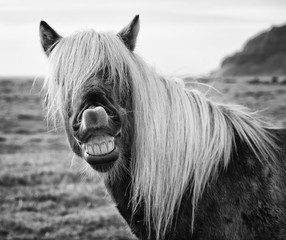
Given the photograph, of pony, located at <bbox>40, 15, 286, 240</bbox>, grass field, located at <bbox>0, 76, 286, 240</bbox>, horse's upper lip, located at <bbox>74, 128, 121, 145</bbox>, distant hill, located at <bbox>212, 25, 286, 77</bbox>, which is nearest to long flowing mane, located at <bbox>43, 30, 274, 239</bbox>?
pony, located at <bbox>40, 15, 286, 240</bbox>

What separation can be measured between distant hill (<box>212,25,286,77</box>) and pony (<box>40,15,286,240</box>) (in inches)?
5619

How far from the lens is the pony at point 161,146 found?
2.83 meters

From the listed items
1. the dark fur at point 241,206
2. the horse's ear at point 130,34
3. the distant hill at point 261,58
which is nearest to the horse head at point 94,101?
the horse's ear at point 130,34

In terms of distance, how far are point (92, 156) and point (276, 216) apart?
1.45m

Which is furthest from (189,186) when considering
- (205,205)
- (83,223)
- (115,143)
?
(83,223)

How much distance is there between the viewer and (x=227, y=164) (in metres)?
2.98

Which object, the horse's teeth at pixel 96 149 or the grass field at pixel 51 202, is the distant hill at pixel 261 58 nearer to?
the grass field at pixel 51 202

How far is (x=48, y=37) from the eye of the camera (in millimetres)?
3307

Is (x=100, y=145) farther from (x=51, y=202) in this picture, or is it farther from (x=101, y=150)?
(x=51, y=202)

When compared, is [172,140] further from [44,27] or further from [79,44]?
[44,27]

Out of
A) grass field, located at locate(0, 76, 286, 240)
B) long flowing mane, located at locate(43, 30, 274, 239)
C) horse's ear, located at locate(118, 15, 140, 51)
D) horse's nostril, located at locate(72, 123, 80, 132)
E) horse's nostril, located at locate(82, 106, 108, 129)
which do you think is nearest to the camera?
horse's nostril, located at locate(82, 106, 108, 129)

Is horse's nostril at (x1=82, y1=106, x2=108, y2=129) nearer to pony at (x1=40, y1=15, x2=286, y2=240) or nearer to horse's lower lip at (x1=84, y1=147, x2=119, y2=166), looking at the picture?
pony at (x1=40, y1=15, x2=286, y2=240)

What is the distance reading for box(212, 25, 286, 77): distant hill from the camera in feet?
489

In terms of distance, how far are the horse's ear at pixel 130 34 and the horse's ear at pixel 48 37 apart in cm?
57
